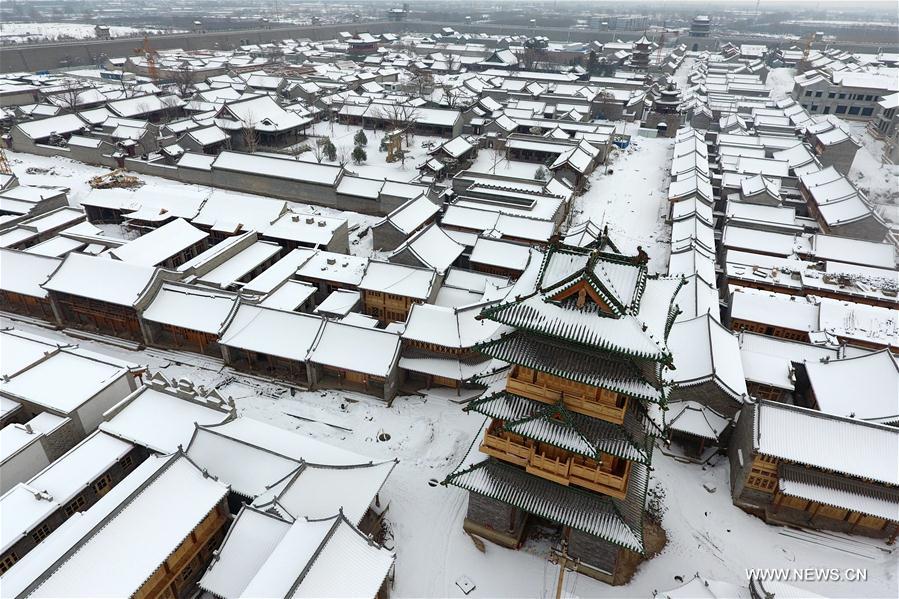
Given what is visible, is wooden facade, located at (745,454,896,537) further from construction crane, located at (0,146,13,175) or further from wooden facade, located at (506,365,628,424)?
construction crane, located at (0,146,13,175)

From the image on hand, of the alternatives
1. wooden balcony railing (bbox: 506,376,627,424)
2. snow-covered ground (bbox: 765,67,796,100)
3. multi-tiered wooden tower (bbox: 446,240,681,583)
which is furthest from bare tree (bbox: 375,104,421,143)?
snow-covered ground (bbox: 765,67,796,100)

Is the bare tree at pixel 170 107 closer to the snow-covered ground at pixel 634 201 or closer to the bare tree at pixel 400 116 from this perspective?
the bare tree at pixel 400 116

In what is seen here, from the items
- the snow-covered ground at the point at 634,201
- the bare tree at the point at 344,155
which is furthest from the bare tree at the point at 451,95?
the snow-covered ground at the point at 634,201

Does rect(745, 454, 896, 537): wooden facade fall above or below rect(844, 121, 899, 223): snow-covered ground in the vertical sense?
below

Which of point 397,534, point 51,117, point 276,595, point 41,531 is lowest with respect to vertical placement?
point 397,534

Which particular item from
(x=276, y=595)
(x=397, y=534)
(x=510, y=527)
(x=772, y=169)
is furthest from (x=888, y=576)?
(x=772, y=169)

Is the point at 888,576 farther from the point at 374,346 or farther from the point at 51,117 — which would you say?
the point at 51,117
